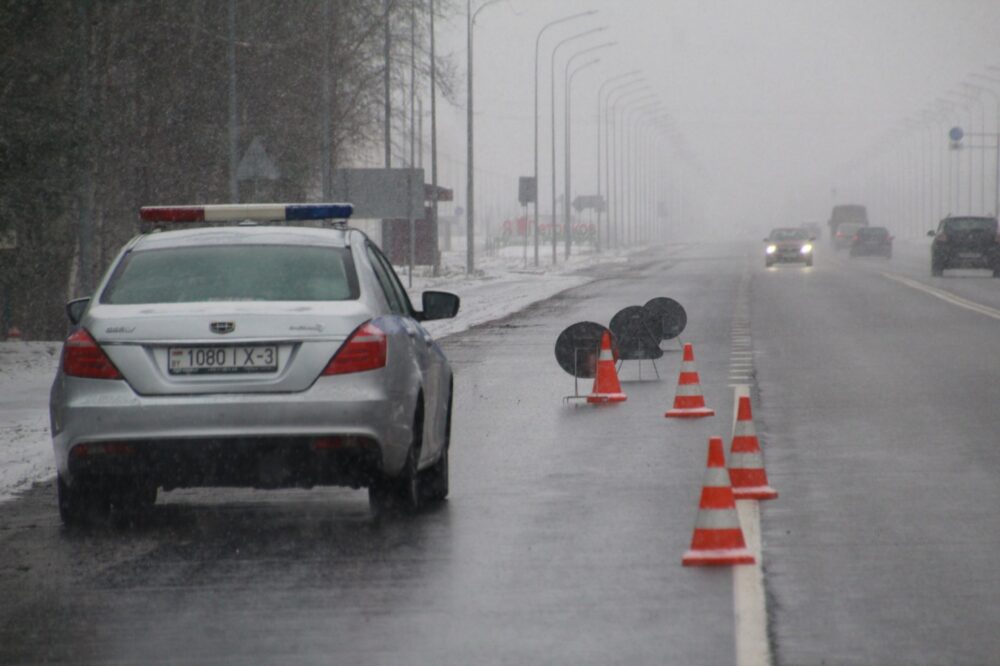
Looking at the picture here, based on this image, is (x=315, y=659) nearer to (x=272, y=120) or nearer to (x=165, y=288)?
(x=165, y=288)

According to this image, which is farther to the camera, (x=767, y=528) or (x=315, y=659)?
(x=767, y=528)

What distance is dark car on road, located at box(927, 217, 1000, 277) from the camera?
5619cm

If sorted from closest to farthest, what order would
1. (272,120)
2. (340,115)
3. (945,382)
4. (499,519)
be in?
(499,519) → (945,382) → (272,120) → (340,115)

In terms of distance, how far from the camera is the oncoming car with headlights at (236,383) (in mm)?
9867

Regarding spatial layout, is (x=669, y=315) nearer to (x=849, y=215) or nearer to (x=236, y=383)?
(x=236, y=383)

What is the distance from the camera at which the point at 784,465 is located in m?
13.1

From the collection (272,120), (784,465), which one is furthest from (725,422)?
(272,120)

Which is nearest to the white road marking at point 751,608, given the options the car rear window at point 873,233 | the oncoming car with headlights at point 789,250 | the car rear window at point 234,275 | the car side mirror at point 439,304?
the car side mirror at point 439,304

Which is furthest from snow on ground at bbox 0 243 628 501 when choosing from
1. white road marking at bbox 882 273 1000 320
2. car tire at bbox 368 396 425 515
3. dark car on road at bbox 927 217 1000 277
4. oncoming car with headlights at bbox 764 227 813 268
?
oncoming car with headlights at bbox 764 227 813 268

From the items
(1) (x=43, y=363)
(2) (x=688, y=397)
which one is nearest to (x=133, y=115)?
(1) (x=43, y=363)

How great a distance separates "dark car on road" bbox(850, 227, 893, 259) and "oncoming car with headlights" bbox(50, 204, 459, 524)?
3036 inches

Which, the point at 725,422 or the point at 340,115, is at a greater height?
the point at 340,115

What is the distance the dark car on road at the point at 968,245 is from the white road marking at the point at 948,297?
1.34m

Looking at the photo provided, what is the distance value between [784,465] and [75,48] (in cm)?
1541
